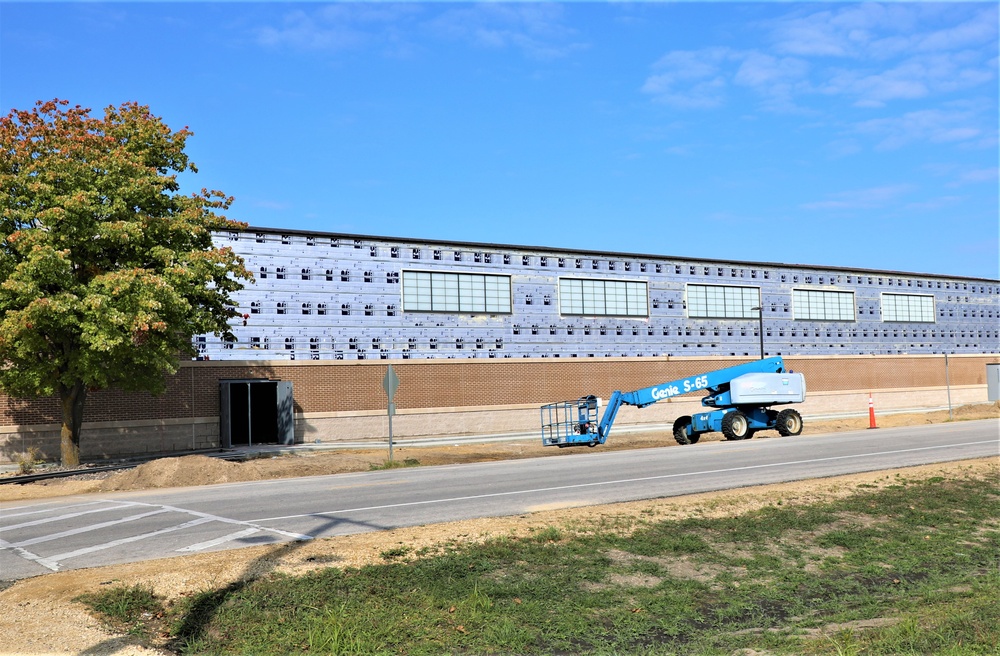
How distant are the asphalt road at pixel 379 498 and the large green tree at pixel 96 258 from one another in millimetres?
6584

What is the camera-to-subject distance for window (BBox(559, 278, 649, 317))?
54.8m

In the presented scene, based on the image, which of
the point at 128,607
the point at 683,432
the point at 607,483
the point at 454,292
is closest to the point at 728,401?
the point at 683,432

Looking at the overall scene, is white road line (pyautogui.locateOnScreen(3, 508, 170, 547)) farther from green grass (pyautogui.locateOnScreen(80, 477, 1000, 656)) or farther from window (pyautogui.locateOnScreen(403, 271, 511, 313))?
window (pyautogui.locateOnScreen(403, 271, 511, 313))

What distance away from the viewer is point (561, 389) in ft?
160

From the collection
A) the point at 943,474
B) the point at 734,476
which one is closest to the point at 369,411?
the point at 734,476

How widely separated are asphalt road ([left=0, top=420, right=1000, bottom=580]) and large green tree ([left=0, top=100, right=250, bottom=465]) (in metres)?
6.58

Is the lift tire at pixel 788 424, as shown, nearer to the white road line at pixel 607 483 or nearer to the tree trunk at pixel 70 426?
the white road line at pixel 607 483

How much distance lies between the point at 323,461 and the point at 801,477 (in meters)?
14.3

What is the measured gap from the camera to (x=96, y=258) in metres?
26.3

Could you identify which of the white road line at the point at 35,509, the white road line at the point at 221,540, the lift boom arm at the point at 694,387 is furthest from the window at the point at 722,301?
the white road line at the point at 221,540

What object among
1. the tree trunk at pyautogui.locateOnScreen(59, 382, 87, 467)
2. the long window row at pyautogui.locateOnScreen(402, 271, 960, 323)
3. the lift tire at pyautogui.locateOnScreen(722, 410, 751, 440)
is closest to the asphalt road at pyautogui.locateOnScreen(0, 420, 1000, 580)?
the lift tire at pyautogui.locateOnScreen(722, 410, 751, 440)

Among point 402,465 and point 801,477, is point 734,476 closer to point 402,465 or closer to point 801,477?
point 801,477

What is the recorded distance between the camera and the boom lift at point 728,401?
31594 mm

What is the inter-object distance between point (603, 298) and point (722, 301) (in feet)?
33.7
